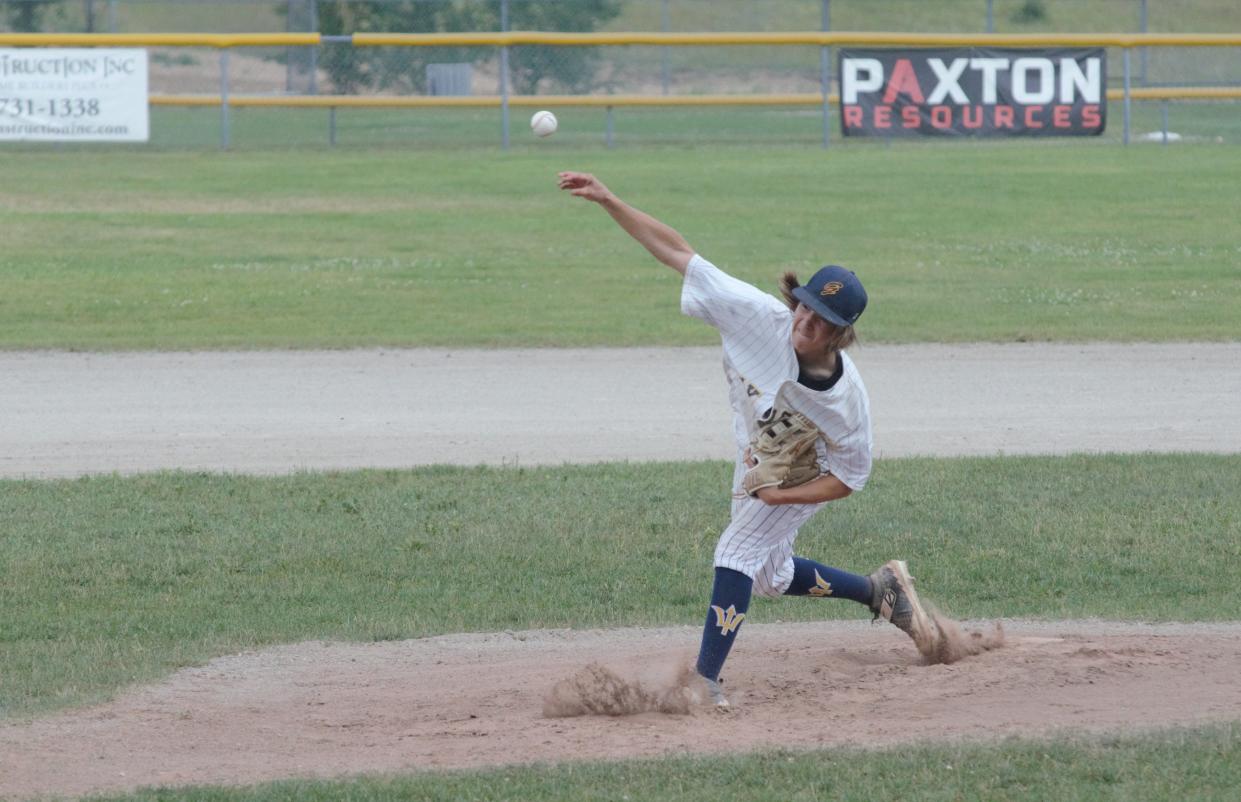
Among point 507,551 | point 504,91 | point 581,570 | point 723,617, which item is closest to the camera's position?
point 723,617

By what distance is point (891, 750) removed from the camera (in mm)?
5043

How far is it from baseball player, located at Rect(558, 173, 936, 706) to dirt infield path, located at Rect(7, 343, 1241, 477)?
14.8 feet

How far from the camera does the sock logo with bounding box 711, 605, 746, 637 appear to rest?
5.59 metres

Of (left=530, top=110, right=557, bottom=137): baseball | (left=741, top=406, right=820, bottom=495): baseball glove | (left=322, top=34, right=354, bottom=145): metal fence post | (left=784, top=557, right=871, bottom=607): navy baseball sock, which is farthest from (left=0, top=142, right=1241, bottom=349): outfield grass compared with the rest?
(left=741, top=406, right=820, bottom=495): baseball glove

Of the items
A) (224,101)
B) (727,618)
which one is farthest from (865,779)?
(224,101)

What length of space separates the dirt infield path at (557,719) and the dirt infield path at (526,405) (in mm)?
3593

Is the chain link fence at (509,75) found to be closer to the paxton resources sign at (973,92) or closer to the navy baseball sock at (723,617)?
the paxton resources sign at (973,92)

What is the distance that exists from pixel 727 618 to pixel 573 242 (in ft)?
46.8

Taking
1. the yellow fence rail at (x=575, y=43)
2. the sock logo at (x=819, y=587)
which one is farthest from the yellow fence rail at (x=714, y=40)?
the sock logo at (x=819, y=587)

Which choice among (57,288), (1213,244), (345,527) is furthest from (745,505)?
(1213,244)

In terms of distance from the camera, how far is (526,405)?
11656mm

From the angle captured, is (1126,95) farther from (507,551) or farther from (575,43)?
(507,551)

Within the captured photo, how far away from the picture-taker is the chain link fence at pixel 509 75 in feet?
95.1

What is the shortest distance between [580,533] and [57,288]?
398 inches
